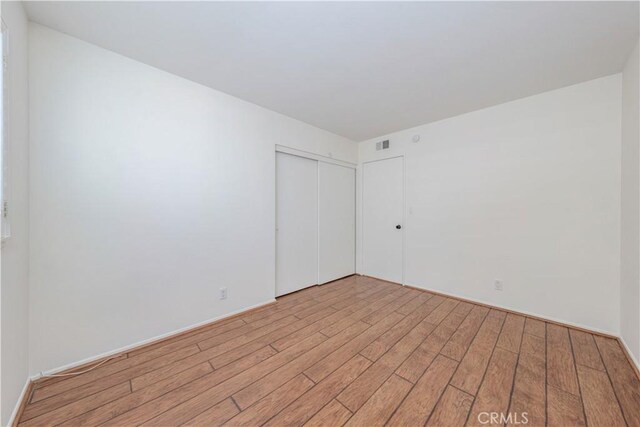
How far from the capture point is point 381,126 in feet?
11.4

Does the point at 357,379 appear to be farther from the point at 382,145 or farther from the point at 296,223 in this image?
the point at 382,145

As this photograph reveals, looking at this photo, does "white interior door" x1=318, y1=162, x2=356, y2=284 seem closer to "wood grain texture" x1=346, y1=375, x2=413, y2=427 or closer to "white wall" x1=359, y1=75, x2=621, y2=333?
"white wall" x1=359, y1=75, x2=621, y2=333

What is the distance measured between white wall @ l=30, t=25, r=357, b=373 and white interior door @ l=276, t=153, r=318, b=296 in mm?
468

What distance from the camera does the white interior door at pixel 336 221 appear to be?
3.69 m

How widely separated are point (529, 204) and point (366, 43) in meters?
2.45

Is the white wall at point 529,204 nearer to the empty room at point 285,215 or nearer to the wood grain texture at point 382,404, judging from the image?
the empty room at point 285,215

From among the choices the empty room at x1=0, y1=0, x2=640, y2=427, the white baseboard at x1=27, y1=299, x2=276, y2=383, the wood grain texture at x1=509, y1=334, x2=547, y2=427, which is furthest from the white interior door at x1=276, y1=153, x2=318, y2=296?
the wood grain texture at x1=509, y1=334, x2=547, y2=427

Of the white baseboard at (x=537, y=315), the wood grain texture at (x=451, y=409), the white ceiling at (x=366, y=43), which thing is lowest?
the wood grain texture at (x=451, y=409)

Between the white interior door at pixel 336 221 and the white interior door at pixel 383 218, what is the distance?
0.79ft

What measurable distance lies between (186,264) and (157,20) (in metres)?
1.96

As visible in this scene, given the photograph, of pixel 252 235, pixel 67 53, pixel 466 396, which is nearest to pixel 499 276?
pixel 466 396

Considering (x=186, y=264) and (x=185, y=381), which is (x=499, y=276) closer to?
(x=185, y=381)

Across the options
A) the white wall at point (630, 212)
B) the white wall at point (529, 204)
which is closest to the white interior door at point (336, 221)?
the white wall at point (529, 204)

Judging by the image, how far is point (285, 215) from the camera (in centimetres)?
322
